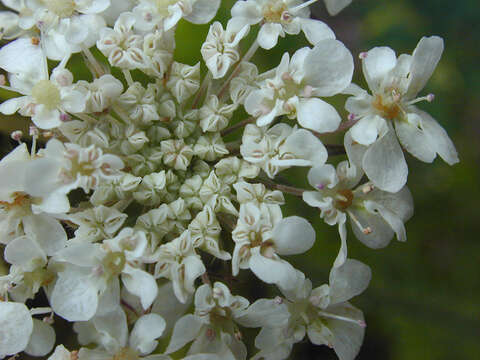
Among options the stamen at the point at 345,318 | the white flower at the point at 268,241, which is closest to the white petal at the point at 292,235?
the white flower at the point at 268,241

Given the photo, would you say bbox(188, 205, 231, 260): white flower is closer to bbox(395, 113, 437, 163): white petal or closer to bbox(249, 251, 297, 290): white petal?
bbox(249, 251, 297, 290): white petal

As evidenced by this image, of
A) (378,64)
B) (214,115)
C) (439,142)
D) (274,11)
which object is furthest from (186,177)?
(439,142)

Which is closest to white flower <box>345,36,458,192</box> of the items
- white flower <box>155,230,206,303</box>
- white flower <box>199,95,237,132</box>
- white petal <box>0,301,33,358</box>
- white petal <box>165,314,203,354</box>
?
white flower <box>199,95,237,132</box>

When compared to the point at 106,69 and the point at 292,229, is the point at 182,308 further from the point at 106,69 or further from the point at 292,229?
the point at 106,69

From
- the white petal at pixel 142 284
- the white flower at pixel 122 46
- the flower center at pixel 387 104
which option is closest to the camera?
the white petal at pixel 142 284

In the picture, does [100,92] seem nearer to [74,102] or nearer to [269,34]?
[74,102]

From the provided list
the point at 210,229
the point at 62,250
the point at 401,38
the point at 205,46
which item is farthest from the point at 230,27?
the point at 401,38

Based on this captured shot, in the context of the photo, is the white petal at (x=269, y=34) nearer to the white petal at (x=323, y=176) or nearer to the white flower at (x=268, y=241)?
the white petal at (x=323, y=176)
